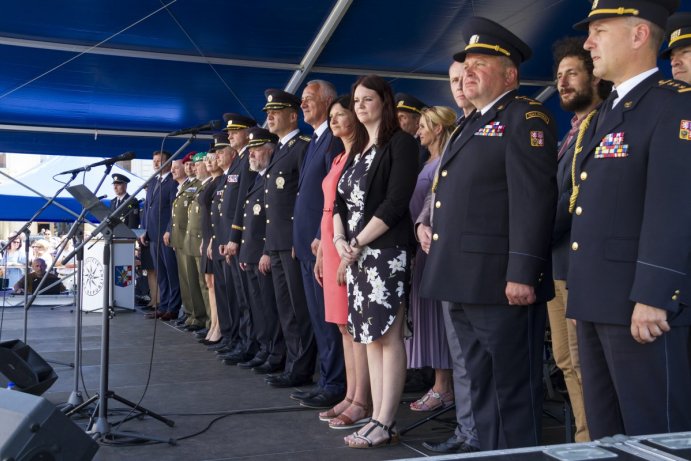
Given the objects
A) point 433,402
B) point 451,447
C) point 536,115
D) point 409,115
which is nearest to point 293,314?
point 433,402

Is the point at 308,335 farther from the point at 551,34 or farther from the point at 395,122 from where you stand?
the point at 551,34

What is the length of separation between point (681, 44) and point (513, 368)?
1.43 meters

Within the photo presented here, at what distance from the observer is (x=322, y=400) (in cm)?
404

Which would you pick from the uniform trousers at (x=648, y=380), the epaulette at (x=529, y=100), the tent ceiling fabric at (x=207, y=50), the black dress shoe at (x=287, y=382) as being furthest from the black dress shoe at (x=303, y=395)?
the tent ceiling fabric at (x=207, y=50)

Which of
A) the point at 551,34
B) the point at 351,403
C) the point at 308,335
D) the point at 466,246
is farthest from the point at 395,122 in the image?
the point at 551,34

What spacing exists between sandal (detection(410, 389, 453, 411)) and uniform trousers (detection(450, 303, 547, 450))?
4.66 feet

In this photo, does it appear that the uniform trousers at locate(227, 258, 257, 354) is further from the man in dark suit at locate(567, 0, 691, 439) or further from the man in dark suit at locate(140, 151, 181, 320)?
the man in dark suit at locate(567, 0, 691, 439)

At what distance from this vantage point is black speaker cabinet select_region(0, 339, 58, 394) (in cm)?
381

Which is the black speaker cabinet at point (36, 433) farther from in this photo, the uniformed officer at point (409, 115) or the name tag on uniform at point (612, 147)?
the uniformed officer at point (409, 115)

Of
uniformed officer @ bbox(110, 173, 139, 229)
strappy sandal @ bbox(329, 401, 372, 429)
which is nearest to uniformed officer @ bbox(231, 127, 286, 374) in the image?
strappy sandal @ bbox(329, 401, 372, 429)

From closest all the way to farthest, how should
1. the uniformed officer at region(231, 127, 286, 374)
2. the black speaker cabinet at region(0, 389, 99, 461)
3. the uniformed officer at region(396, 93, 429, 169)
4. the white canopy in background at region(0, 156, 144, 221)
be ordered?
the black speaker cabinet at region(0, 389, 99, 461)
the uniformed officer at region(396, 93, 429, 169)
the uniformed officer at region(231, 127, 286, 374)
the white canopy in background at region(0, 156, 144, 221)

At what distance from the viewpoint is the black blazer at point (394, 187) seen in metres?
3.26

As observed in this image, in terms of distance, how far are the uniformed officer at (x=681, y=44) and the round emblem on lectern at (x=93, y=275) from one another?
753cm

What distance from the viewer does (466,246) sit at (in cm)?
258
